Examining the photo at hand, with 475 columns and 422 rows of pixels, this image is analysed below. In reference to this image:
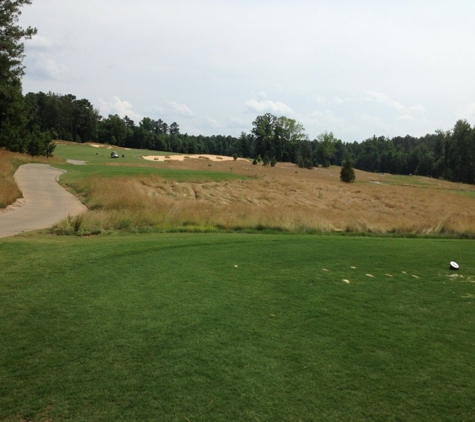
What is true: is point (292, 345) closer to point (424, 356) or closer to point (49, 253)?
point (424, 356)

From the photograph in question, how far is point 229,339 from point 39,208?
48.1 ft

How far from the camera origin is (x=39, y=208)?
16.9m

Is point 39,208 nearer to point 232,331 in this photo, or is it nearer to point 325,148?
point 232,331

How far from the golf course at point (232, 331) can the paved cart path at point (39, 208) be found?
2.17 m

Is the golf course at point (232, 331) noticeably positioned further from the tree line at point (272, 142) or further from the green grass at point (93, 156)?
the tree line at point (272, 142)

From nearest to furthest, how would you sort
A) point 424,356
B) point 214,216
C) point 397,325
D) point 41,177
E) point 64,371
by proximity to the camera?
point 64,371, point 424,356, point 397,325, point 214,216, point 41,177

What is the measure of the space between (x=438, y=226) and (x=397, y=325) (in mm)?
12842

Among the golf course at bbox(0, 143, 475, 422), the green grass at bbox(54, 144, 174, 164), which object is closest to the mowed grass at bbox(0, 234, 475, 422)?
the golf course at bbox(0, 143, 475, 422)

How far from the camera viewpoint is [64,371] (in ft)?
13.3

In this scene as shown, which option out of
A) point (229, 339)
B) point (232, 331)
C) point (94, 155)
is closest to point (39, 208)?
point (232, 331)

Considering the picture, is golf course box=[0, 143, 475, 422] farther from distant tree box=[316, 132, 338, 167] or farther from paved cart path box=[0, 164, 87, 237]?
distant tree box=[316, 132, 338, 167]

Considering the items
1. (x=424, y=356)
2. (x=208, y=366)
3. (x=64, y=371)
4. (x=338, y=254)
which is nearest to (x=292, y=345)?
(x=208, y=366)

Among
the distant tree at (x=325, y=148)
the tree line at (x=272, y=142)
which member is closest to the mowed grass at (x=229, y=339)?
the tree line at (x=272, y=142)

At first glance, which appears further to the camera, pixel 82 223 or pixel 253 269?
pixel 82 223
